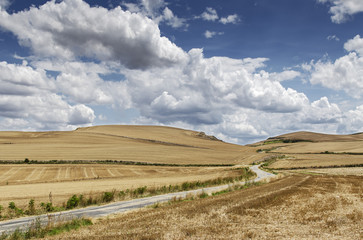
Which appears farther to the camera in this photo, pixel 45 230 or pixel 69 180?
pixel 69 180

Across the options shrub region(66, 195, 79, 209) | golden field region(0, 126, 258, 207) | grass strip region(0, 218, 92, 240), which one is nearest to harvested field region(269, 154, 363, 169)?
golden field region(0, 126, 258, 207)

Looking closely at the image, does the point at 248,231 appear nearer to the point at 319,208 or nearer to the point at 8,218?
the point at 319,208

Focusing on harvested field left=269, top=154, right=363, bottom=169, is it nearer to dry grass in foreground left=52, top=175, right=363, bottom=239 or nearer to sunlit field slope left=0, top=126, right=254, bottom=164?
sunlit field slope left=0, top=126, right=254, bottom=164

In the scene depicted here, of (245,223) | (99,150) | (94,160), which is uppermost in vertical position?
(99,150)

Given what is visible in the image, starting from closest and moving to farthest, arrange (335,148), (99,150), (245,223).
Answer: (245,223)
(99,150)
(335,148)

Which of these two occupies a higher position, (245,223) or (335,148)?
(335,148)

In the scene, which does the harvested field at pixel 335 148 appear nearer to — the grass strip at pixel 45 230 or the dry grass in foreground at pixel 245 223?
the dry grass in foreground at pixel 245 223

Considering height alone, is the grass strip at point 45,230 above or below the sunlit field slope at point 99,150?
below

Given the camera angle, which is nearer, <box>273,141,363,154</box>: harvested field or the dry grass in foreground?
the dry grass in foreground

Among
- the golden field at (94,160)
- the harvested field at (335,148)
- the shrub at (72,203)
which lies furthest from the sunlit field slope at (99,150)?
the shrub at (72,203)

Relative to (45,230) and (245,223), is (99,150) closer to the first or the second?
(45,230)

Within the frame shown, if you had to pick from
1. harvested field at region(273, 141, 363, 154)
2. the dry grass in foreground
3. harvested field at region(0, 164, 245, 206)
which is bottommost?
harvested field at region(0, 164, 245, 206)

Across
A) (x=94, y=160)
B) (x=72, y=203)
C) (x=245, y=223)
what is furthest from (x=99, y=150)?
(x=245, y=223)

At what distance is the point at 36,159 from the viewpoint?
90.5 m
